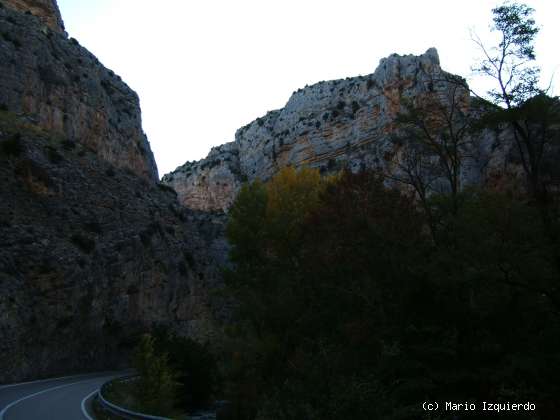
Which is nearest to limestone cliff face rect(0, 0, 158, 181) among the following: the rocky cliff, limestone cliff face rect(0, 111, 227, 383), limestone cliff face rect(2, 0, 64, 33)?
limestone cliff face rect(2, 0, 64, 33)

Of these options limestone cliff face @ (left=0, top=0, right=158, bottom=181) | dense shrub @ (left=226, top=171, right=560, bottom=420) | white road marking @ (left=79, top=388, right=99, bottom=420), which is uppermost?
limestone cliff face @ (left=0, top=0, right=158, bottom=181)

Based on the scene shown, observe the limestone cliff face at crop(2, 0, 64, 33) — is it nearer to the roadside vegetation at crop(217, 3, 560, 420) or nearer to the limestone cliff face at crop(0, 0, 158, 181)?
the limestone cliff face at crop(0, 0, 158, 181)

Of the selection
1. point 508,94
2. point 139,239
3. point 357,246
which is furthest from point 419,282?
point 139,239

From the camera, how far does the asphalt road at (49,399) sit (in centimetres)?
1502

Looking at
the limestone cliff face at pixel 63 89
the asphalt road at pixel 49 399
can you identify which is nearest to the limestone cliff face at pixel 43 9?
the limestone cliff face at pixel 63 89

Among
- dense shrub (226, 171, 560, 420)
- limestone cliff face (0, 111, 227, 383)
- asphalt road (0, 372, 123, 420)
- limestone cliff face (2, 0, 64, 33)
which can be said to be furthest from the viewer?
limestone cliff face (2, 0, 64, 33)

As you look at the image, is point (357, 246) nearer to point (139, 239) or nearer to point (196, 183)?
point (139, 239)

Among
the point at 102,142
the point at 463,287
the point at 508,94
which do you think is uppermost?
the point at 102,142

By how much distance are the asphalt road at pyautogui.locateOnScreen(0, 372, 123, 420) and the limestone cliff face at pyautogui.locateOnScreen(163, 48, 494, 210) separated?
4057cm

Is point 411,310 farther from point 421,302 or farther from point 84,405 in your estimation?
point 84,405

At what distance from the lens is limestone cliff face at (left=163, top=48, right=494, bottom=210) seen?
62562mm

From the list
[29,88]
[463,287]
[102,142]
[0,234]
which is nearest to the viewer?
[463,287]

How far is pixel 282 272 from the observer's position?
3047 centimetres

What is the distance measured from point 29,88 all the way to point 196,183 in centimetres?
4819
